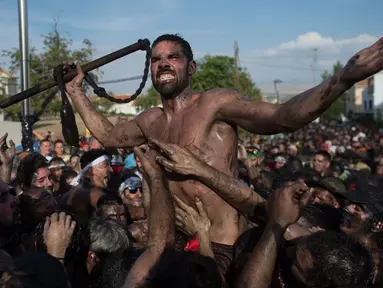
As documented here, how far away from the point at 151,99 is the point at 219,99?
67.3 metres

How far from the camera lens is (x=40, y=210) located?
4.21 meters

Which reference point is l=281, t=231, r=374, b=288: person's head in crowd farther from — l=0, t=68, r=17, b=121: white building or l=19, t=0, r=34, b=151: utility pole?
l=0, t=68, r=17, b=121: white building

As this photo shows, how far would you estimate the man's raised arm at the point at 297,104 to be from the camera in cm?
242

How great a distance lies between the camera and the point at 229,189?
3.02 metres

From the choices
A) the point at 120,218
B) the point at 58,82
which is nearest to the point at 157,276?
the point at 58,82

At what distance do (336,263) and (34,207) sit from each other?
2466 millimetres

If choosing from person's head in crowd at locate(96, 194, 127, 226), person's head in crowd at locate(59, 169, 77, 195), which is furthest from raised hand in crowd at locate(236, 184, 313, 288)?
person's head in crowd at locate(59, 169, 77, 195)

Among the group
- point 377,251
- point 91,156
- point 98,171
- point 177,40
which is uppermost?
point 177,40

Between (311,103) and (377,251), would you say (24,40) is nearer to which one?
(377,251)

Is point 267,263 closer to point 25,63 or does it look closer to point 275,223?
point 275,223

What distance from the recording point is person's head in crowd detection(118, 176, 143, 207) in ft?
19.4

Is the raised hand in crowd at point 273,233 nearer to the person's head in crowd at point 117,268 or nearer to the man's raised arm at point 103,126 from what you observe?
the person's head in crowd at point 117,268

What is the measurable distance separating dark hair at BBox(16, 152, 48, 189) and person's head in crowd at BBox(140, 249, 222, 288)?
3668 mm

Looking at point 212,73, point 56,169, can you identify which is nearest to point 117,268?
point 56,169
